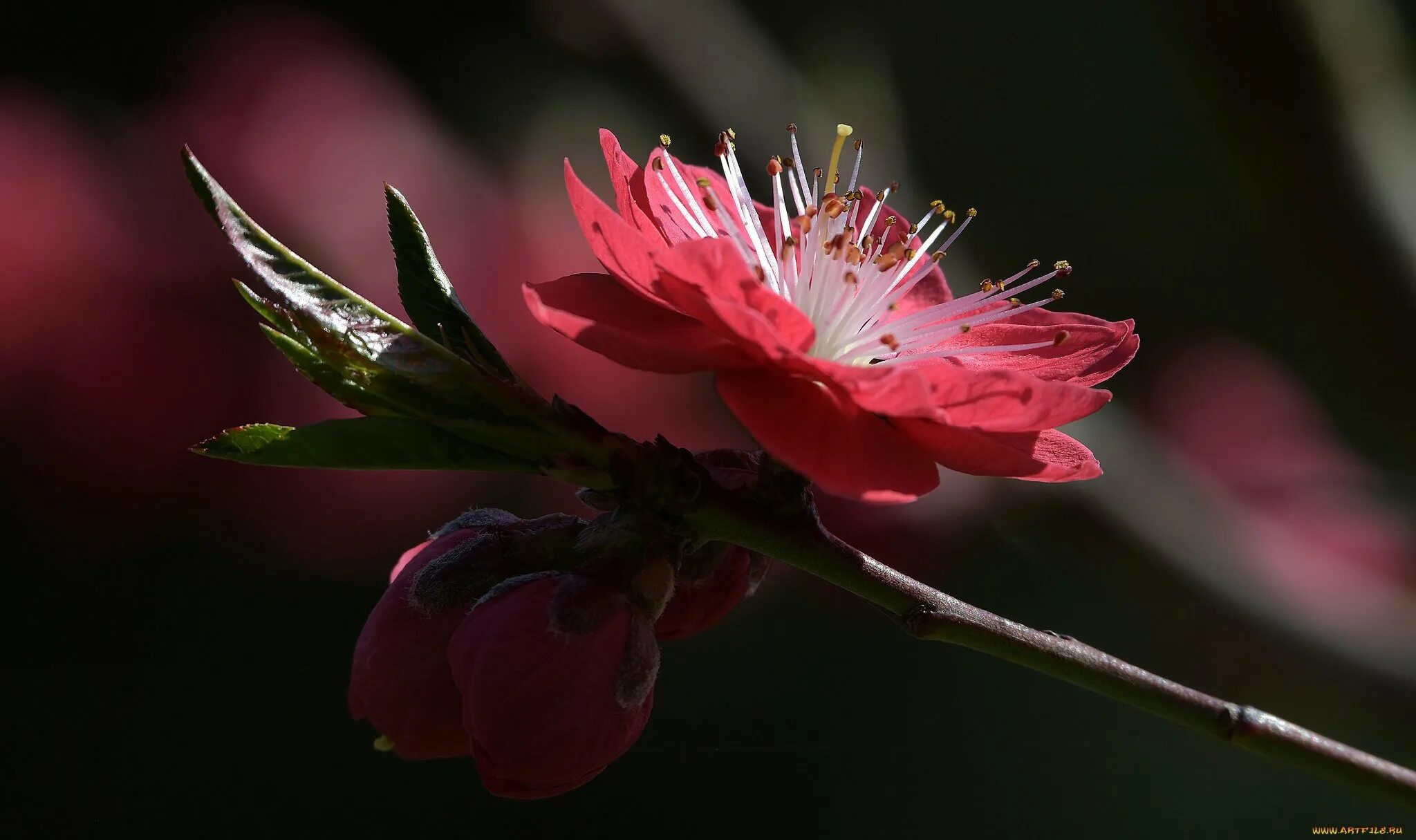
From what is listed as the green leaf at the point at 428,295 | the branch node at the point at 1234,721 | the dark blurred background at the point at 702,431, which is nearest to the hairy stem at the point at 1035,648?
the branch node at the point at 1234,721

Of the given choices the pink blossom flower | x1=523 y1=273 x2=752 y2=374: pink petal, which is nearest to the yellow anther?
the pink blossom flower

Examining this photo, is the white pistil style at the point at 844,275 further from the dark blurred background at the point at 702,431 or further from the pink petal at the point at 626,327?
the dark blurred background at the point at 702,431

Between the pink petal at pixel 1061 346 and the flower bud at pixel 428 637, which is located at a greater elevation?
the pink petal at pixel 1061 346

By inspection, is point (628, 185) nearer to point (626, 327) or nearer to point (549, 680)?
point (626, 327)

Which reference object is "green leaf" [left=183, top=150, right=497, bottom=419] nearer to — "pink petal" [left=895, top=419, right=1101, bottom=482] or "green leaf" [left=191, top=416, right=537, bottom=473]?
"green leaf" [left=191, top=416, right=537, bottom=473]

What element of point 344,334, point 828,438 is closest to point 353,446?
point 344,334

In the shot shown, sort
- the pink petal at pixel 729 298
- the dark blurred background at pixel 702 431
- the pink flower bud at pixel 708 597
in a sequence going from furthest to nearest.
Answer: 1. the dark blurred background at pixel 702 431
2. the pink flower bud at pixel 708 597
3. the pink petal at pixel 729 298

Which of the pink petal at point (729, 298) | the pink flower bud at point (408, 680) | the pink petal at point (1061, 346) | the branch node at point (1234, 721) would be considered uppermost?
the pink petal at point (1061, 346)
